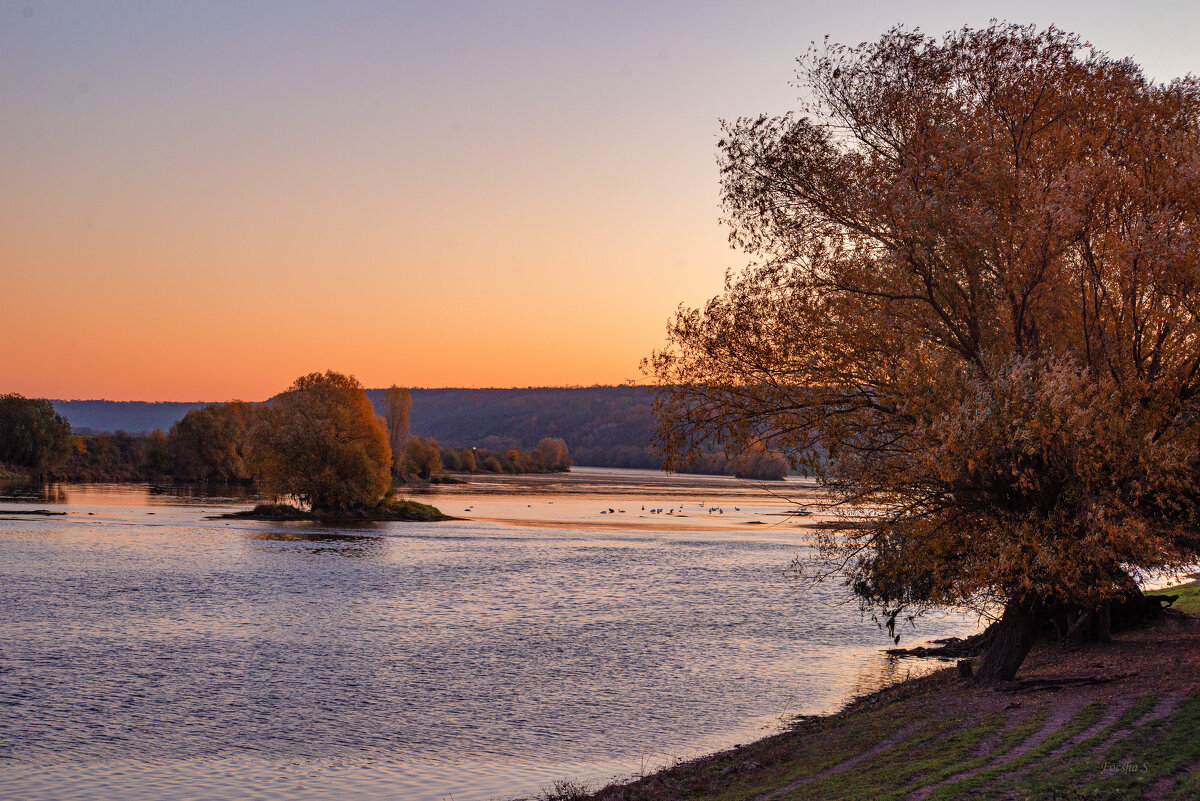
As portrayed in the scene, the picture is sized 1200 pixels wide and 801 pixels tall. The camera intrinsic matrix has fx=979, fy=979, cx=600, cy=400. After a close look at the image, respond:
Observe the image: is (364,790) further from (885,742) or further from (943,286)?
(943,286)

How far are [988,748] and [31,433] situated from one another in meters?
141

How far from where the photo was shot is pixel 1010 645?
19.5m

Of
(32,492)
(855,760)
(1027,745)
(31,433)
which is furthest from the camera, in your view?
(31,433)

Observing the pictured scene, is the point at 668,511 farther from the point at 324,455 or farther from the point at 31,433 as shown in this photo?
the point at 31,433

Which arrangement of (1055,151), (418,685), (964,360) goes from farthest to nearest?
A: (418,685)
(964,360)
(1055,151)

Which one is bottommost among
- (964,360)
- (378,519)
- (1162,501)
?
(378,519)

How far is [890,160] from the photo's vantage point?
63.0ft

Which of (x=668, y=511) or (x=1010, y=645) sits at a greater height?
(x=1010, y=645)

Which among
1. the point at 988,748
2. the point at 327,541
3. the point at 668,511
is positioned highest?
the point at 988,748

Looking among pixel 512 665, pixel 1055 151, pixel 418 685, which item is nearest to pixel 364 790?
pixel 418 685

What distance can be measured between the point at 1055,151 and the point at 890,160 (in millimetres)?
2964

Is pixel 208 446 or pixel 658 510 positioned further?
pixel 208 446

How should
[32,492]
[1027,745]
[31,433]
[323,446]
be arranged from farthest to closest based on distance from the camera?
[31,433]
[32,492]
[323,446]
[1027,745]

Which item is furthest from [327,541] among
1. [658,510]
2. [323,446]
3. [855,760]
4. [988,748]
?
[988,748]
